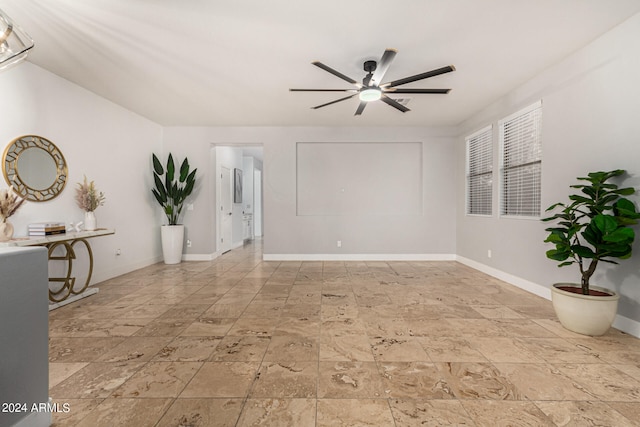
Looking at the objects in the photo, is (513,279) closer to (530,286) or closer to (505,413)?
(530,286)

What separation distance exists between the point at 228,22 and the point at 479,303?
12.6ft

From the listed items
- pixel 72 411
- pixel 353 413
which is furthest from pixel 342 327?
pixel 72 411

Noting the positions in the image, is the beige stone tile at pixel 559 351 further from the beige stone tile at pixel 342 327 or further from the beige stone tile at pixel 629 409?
the beige stone tile at pixel 342 327

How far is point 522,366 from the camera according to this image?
75.1 inches

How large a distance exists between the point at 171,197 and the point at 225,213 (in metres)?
1.52

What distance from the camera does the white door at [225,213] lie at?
6398 mm

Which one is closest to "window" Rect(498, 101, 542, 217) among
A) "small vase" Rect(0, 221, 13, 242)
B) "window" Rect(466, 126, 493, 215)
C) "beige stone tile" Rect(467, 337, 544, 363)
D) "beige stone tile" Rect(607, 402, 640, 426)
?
"window" Rect(466, 126, 493, 215)

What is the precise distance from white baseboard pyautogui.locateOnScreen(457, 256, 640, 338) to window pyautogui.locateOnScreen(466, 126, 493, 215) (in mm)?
924

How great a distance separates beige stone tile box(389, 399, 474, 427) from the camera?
1393mm

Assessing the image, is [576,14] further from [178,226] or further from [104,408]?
[178,226]

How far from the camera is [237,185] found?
25.2ft

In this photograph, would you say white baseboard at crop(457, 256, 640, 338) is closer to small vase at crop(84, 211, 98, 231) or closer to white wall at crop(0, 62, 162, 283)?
small vase at crop(84, 211, 98, 231)

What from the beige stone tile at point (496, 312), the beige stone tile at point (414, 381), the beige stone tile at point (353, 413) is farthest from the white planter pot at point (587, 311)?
the beige stone tile at point (353, 413)

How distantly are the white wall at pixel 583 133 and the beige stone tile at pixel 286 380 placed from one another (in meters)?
2.78
